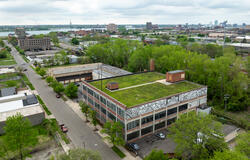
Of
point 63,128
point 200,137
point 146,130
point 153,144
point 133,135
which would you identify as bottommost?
point 153,144

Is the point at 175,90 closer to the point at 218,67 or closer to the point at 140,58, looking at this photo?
the point at 218,67

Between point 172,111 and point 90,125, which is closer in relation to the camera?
point 172,111

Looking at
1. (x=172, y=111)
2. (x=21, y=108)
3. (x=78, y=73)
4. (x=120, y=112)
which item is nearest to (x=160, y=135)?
(x=172, y=111)

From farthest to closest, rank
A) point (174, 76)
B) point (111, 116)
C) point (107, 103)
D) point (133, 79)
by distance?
point (133, 79)
point (174, 76)
point (107, 103)
point (111, 116)

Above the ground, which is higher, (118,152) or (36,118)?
(36,118)

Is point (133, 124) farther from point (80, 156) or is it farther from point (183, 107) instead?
point (80, 156)

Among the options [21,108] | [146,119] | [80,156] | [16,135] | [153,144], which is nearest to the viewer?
[80,156]

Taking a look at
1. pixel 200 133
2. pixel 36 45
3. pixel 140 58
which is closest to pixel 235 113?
pixel 200 133
